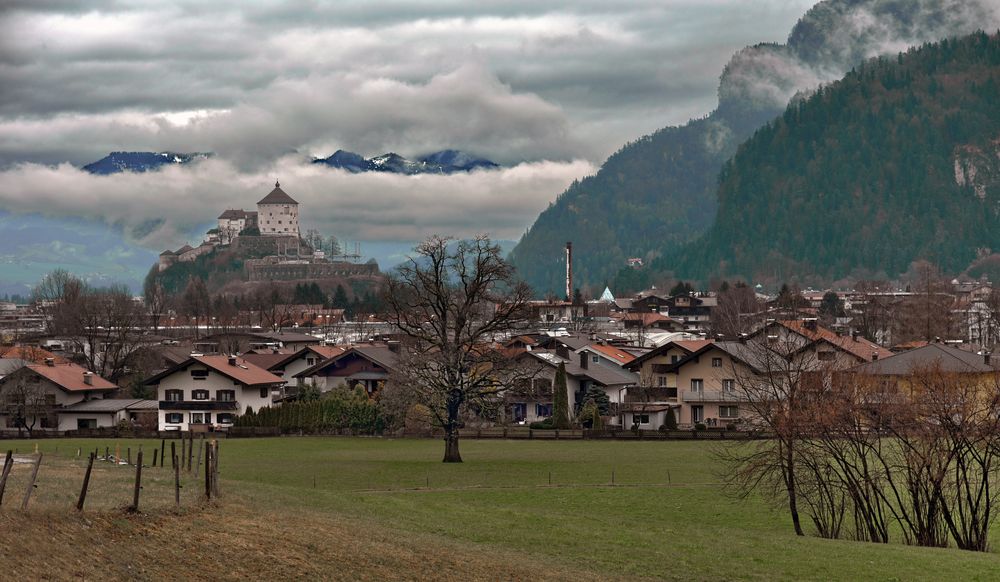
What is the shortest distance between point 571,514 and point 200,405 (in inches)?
2499

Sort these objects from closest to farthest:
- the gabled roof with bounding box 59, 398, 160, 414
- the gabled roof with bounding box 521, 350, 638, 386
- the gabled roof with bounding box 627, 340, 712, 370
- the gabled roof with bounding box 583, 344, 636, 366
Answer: the gabled roof with bounding box 59, 398, 160, 414
the gabled roof with bounding box 521, 350, 638, 386
the gabled roof with bounding box 627, 340, 712, 370
the gabled roof with bounding box 583, 344, 636, 366

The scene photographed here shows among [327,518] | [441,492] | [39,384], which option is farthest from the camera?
[39,384]

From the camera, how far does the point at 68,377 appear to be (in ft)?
340

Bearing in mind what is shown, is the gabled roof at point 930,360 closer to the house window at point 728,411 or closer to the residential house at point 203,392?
the house window at point 728,411

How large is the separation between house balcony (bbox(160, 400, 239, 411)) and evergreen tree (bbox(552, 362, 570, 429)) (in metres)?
25.3

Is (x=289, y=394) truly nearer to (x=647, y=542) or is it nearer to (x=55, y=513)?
(x=647, y=542)

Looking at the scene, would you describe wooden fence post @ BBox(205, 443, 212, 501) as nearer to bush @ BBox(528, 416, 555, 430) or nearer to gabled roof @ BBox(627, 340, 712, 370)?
bush @ BBox(528, 416, 555, 430)

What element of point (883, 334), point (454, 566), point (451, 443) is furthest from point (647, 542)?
point (883, 334)

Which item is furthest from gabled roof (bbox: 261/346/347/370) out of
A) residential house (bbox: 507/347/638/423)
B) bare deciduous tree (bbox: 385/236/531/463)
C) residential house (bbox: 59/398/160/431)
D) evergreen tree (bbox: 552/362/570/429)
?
bare deciduous tree (bbox: 385/236/531/463)

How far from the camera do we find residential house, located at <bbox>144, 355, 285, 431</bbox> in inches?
3974

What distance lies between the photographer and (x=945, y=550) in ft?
129

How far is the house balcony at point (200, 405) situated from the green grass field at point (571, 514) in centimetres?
3551

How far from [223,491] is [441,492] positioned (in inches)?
538

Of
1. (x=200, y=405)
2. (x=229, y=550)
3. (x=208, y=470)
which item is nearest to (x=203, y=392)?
(x=200, y=405)
